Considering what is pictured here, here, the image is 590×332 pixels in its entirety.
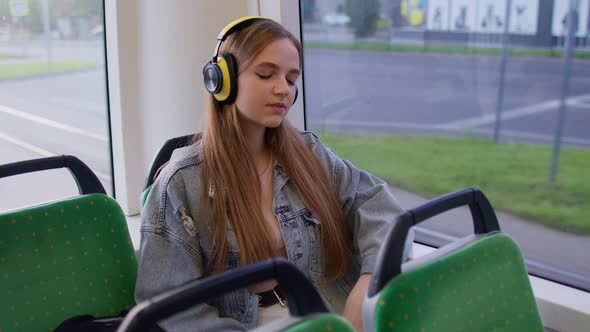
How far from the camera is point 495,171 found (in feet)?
7.14

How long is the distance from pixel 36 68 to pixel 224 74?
1.22m

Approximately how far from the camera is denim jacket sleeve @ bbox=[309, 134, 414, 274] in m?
1.72

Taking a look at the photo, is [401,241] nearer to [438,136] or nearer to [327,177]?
[327,177]

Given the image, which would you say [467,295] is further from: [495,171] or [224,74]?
[495,171]

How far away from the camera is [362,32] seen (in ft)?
8.04

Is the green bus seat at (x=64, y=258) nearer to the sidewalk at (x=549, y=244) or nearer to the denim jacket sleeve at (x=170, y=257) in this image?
the denim jacket sleeve at (x=170, y=257)

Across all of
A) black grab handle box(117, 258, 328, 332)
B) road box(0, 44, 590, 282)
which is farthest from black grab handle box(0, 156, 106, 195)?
road box(0, 44, 590, 282)

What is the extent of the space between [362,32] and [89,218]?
4.24ft

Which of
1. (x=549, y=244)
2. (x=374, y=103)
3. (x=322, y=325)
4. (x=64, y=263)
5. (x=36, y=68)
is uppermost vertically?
(x=36, y=68)

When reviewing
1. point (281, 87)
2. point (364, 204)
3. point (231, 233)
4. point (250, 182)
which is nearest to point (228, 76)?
point (281, 87)

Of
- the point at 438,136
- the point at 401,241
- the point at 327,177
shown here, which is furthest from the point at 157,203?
the point at 438,136

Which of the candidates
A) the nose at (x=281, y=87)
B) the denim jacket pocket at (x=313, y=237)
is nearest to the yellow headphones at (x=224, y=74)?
the nose at (x=281, y=87)

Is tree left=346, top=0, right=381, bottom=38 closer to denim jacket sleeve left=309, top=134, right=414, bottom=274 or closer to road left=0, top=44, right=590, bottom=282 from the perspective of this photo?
road left=0, top=44, right=590, bottom=282

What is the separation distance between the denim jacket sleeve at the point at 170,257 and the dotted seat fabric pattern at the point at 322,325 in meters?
0.65
